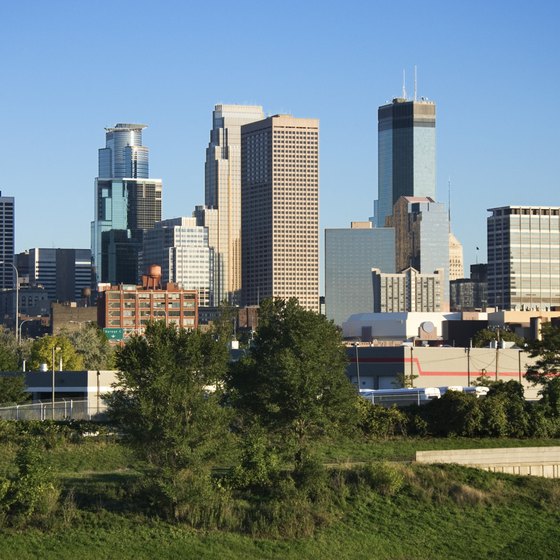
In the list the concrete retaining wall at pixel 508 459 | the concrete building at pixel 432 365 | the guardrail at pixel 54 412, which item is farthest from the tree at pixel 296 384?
the concrete building at pixel 432 365

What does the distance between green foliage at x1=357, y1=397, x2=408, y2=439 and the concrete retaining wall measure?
7014 mm

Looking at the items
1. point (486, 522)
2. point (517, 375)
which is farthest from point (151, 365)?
point (517, 375)

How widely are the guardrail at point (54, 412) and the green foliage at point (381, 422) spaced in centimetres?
1506

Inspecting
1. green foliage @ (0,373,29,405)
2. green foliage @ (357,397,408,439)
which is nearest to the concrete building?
green foliage @ (0,373,29,405)

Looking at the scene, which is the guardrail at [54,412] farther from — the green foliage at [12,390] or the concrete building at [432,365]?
the concrete building at [432,365]

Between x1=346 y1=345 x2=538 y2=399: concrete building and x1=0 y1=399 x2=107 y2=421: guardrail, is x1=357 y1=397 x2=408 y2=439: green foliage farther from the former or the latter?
x1=346 y1=345 x2=538 y2=399: concrete building

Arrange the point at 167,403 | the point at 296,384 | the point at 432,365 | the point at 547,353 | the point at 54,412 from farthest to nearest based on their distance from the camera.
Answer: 1. the point at 432,365
2. the point at 547,353
3. the point at 54,412
4. the point at 296,384
5. the point at 167,403

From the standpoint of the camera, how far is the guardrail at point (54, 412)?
78688 mm

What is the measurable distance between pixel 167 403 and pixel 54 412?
27703mm

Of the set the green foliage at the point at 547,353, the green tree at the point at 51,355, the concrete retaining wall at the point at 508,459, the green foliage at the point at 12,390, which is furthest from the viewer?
the green tree at the point at 51,355

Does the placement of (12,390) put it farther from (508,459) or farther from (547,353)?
A: (508,459)

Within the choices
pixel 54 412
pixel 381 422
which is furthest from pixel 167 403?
pixel 54 412

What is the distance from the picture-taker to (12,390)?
9450 centimetres

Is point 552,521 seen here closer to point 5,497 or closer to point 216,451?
point 216,451
